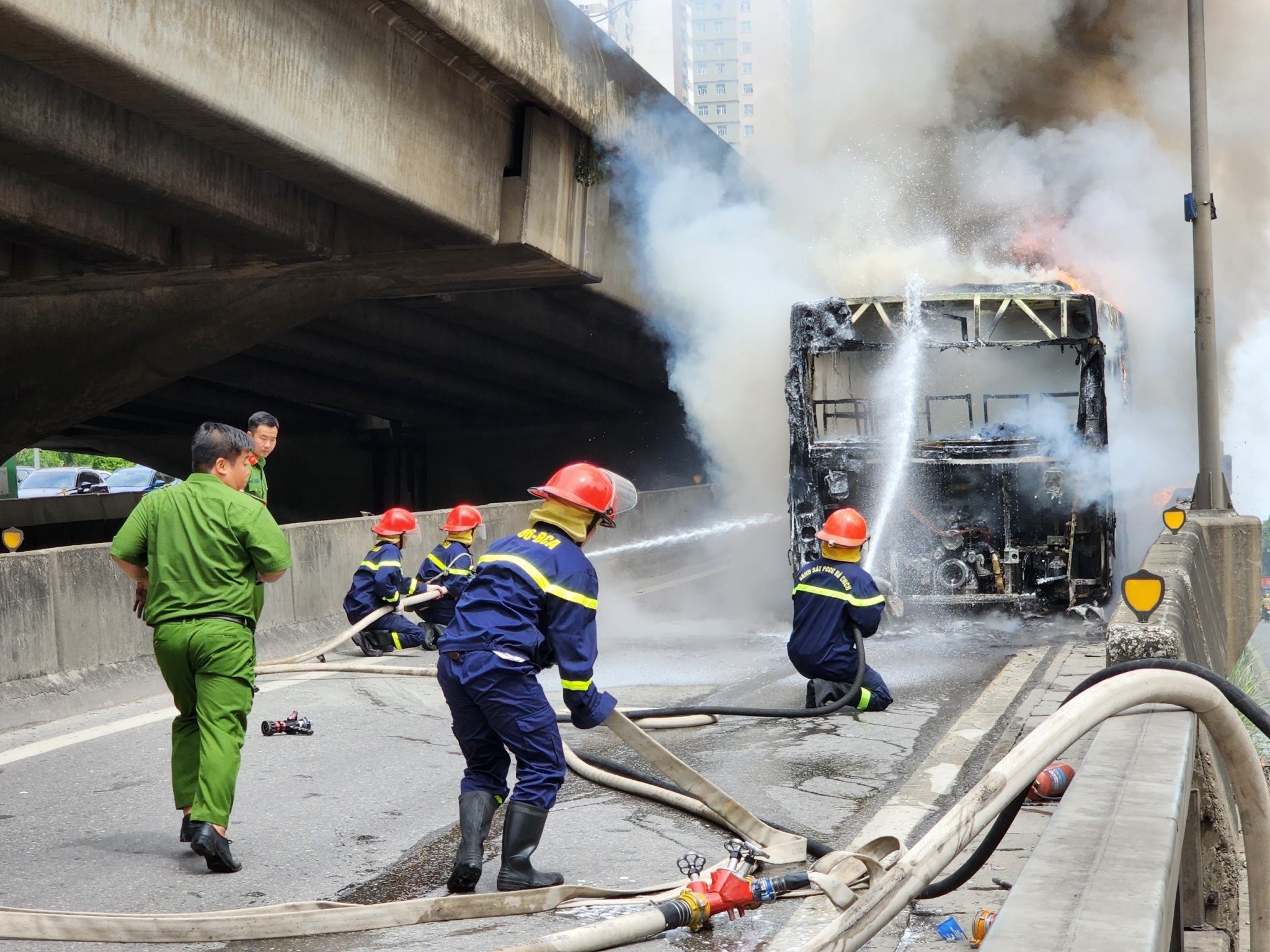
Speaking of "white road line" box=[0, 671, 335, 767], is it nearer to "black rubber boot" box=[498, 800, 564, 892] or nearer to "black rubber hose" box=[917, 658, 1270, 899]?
"black rubber boot" box=[498, 800, 564, 892]

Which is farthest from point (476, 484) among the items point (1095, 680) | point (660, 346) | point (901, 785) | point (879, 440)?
point (1095, 680)

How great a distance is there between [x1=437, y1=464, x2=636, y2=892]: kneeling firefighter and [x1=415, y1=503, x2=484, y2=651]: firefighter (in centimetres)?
573

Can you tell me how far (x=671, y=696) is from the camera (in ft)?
28.8

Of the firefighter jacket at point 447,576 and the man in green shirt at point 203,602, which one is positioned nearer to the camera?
the man in green shirt at point 203,602

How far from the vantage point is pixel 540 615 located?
4516 mm

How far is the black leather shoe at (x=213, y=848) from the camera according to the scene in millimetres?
4758

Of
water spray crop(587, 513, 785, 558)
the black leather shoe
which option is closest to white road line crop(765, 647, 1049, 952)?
the black leather shoe

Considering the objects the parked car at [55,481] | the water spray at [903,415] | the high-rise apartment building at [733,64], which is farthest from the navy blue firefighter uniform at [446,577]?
the high-rise apartment building at [733,64]

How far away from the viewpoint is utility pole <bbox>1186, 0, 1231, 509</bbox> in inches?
513

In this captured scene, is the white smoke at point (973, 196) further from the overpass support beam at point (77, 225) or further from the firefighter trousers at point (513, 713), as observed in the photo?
the firefighter trousers at point (513, 713)

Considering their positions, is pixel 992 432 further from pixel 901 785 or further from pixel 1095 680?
pixel 1095 680

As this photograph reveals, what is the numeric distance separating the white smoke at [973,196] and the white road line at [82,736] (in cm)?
1062

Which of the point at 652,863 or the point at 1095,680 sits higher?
the point at 1095,680

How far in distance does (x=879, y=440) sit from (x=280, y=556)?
7.63 m
